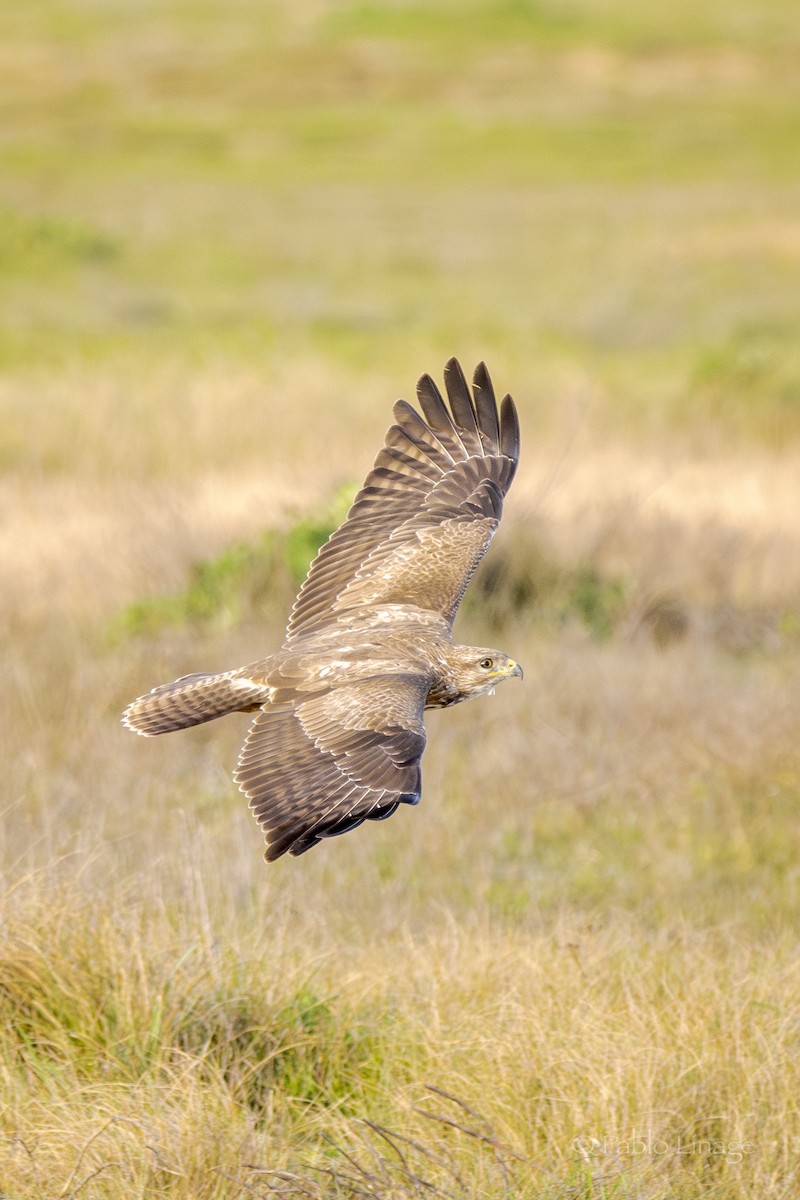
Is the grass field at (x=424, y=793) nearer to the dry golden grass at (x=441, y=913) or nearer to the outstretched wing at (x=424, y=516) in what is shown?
the dry golden grass at (x=441, y=913)

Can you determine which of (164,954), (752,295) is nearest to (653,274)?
(752,295)

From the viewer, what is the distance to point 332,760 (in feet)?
16.2

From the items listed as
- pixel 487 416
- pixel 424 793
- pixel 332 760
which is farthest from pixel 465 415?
pixel 332 760

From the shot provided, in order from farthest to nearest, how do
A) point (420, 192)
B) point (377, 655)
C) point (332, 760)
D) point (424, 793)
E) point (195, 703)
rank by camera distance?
1. point (420, 192)
2. point (424, 793)
3. point (377, 655)
4. point (195, 703)
5. point (332, 760)

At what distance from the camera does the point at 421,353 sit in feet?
69.8

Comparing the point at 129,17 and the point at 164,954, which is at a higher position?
the point at 129,17

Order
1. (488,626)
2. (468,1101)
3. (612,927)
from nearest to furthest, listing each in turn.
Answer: (468,1101), (612,927), (488,626)

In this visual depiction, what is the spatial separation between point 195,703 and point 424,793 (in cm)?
311

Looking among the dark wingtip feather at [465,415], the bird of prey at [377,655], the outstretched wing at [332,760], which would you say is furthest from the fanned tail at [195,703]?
the dark wingtip feather at [465,415]

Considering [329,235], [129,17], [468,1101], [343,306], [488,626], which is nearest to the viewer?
[468,1101]

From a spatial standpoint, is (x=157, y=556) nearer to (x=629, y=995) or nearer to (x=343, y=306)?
(x=629, y=995)

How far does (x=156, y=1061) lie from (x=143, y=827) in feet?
8.40

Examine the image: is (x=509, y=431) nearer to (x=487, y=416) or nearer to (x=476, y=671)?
(x=487, y=416)

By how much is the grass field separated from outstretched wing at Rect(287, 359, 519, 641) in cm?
98
